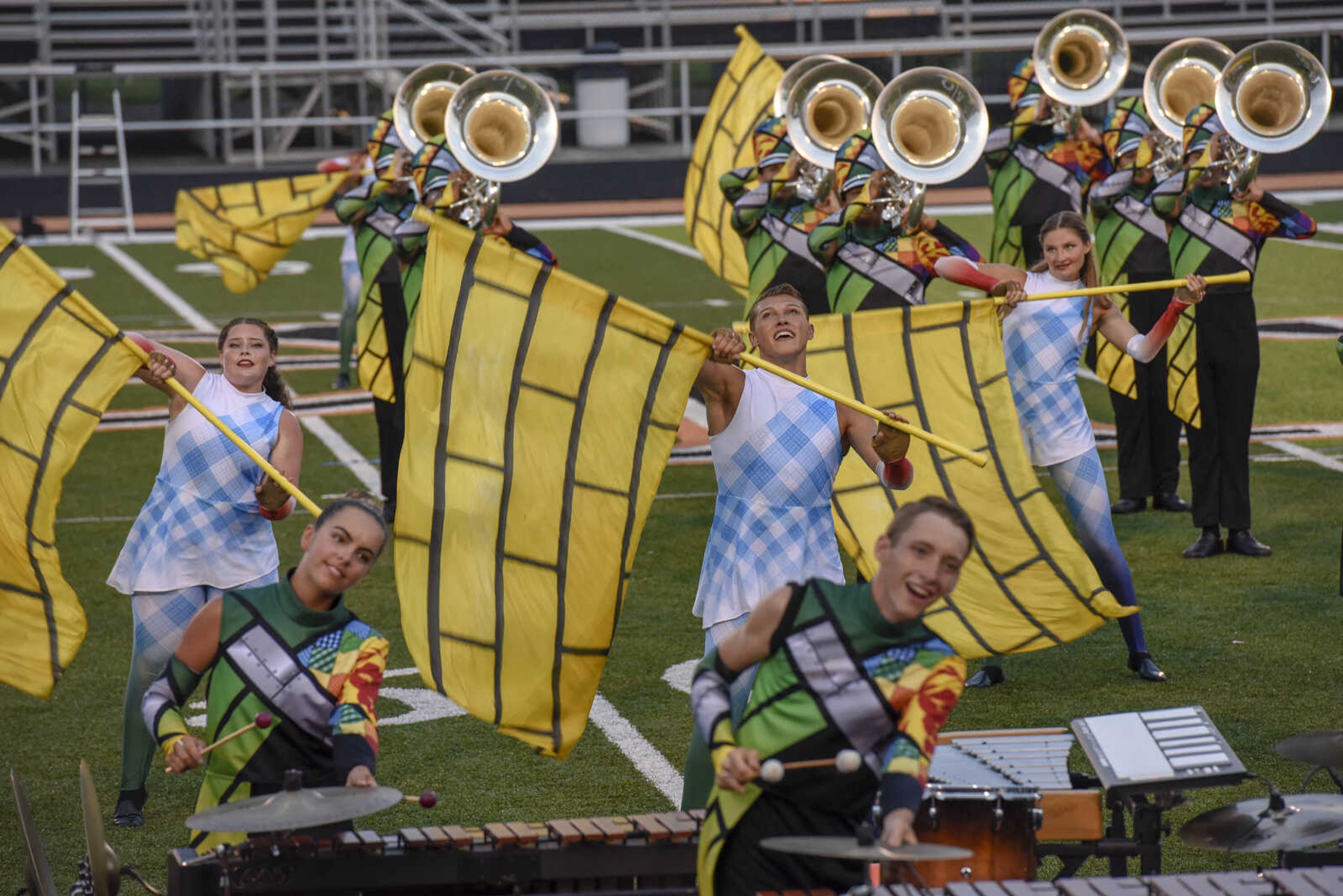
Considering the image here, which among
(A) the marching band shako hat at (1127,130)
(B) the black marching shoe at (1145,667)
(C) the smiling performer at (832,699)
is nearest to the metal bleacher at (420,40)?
(A) the marching band shako hat at (1127,130)

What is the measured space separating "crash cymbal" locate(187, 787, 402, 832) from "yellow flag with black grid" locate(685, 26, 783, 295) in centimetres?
882

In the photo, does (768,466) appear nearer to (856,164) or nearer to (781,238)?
(856,164)

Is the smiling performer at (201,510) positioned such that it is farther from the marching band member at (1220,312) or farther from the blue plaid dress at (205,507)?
the marching band member at (1220,312)

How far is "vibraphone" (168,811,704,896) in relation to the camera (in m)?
4.39

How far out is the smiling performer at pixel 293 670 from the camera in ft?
15.0

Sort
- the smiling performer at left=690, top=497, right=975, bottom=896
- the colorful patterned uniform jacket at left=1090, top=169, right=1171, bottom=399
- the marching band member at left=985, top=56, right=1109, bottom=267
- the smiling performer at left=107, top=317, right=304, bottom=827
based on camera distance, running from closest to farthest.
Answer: the smiling performer at left=690, top=497, right=975, bottom=896
the smiling performer at left=107, top=317, right=304, bottom=827
the colorful patterned uniform jacket at left=1090, top=169, right=1171, bottom=399
the marching band member at left=985, top=56, right=1109, bottom=267

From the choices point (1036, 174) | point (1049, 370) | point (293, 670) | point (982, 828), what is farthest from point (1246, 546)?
point (293, 670)

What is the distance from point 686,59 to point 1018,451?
18090mm

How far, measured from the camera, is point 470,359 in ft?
17.9

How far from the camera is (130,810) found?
613 centimetres

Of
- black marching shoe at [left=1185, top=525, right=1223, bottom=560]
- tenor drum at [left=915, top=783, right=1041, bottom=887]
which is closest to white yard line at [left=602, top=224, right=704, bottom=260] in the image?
black marching shoe at [left=1185, top=525, right=1223, bottom=560]

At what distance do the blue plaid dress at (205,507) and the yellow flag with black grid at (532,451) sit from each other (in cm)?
75

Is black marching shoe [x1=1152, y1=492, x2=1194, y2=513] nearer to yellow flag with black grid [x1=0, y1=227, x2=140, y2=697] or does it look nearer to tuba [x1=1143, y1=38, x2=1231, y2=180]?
tuba [x1=1143, y1=38, x2=1231, y2=180]

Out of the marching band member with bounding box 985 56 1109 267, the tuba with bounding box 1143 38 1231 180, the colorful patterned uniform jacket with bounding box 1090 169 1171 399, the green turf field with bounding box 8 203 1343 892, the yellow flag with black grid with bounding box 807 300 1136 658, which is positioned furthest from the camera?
the marching band member with bounding box 985 56 1109 267
